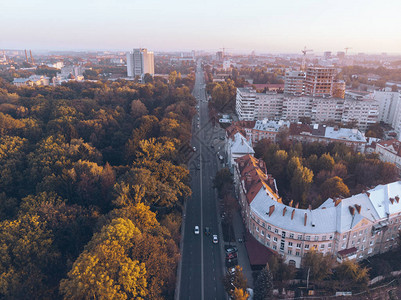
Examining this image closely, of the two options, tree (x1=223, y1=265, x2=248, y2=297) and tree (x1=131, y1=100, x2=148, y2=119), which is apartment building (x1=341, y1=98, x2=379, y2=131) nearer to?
tree (x1=131, y1=100, x2=148, y2=119)

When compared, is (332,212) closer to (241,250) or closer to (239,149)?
(241,250)

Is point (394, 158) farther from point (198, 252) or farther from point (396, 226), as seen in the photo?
point (198, 252)

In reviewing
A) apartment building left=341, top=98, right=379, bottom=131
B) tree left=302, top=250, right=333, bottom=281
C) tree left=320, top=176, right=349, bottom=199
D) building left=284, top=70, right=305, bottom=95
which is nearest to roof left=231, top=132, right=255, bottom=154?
A: tree left=320, top=176, right=349, bottom=199

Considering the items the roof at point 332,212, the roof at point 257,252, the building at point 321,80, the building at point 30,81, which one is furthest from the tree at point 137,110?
the building at point 30,81

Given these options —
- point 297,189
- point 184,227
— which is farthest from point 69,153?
point 297,189

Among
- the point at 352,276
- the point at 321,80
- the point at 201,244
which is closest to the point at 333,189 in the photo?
the point at 352,276
